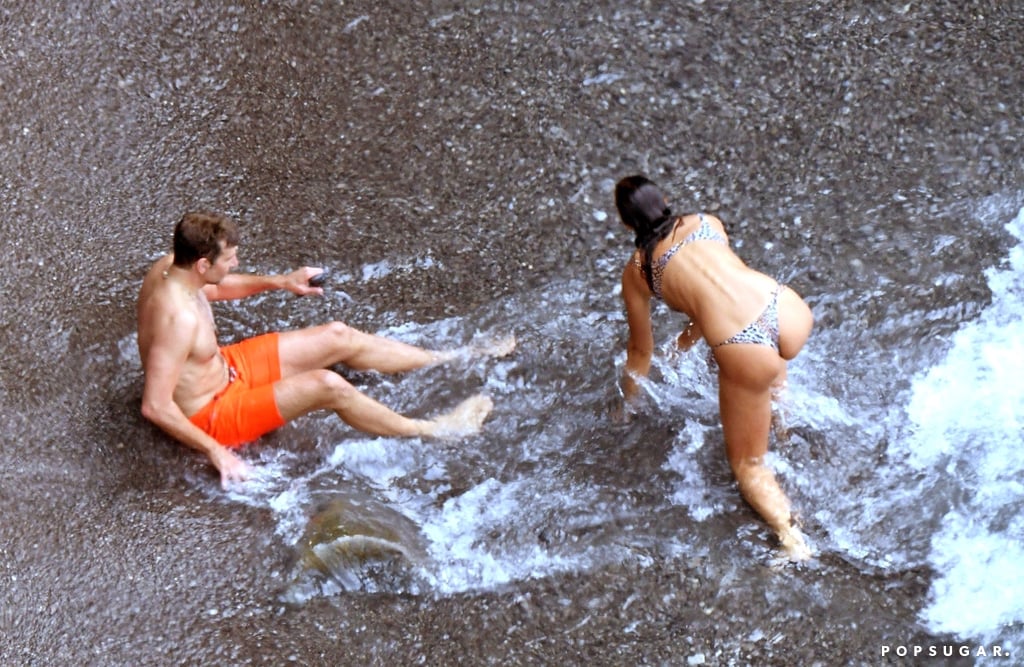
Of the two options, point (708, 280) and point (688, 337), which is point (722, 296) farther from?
point (688, 337)

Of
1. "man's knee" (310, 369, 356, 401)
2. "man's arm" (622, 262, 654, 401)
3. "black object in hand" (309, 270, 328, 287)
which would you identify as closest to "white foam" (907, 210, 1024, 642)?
"man's arm" (622, 262, 654, 401)

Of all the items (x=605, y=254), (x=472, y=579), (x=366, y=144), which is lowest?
(x=472, y=579)

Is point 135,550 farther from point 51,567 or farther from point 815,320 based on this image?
Result: point 815,320

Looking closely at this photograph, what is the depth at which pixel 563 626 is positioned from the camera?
163 inches

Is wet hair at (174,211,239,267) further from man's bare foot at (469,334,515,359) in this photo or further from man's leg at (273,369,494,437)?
man's bare foot at (469,334,515,359)

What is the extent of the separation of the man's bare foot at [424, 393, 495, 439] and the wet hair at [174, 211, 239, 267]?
1.27 meters

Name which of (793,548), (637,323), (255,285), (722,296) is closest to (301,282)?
(255,285)

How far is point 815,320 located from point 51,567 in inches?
149

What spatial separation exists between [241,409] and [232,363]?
28 cm

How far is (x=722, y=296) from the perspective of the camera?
3.90 meters

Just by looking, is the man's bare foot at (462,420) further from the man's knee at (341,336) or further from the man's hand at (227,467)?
the man's hand at (227,467)

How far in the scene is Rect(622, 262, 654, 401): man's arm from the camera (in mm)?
4145

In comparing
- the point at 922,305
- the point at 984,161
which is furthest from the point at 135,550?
the point at 984,161

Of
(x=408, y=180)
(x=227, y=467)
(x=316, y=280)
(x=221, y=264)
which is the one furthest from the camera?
(x=408, y=180)
